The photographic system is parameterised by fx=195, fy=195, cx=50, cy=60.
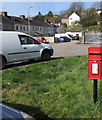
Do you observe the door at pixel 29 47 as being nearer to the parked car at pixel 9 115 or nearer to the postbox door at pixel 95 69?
the postbox door at pixel 95 69

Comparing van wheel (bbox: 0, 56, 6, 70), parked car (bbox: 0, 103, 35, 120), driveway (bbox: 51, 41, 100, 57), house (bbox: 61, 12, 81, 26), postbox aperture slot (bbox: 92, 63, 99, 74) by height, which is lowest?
parked car (bbox: 0, 103, 35, 120)

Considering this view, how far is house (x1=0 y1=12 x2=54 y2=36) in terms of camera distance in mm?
56031

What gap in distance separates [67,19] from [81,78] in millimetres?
88836

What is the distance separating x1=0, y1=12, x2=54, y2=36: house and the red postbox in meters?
48.9

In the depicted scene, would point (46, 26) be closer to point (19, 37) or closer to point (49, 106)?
point (19, 37)

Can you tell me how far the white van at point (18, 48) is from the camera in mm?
8664

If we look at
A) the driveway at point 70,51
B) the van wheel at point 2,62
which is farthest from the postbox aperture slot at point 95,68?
the driveway at point 70,51

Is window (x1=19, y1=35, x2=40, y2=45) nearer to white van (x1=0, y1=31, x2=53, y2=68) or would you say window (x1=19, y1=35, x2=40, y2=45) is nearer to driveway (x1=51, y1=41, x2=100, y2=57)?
white van (x1=0, y1=31, x2=53, y2=68)

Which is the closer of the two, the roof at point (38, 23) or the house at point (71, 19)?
the roof at point (38, 23)

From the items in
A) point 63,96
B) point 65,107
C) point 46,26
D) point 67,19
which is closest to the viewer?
point 65,107

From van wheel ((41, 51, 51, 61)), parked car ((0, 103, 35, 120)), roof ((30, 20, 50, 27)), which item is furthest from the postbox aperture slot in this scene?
roof ((30, 20, 50, 27))

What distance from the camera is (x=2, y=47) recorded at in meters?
8.60

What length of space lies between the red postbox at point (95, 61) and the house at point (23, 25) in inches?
1924

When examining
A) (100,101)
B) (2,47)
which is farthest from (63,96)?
(2,47)
